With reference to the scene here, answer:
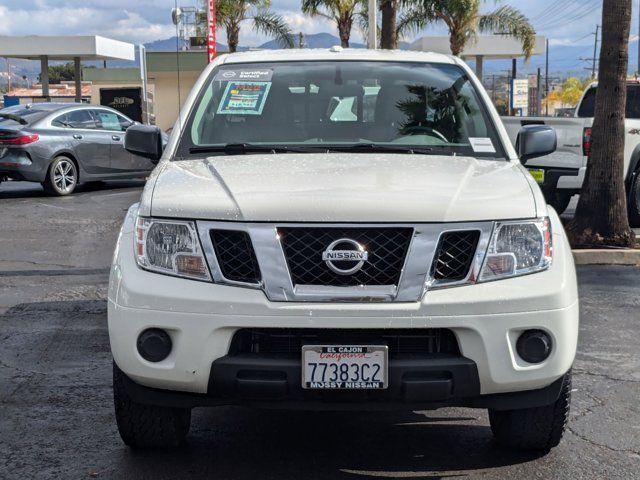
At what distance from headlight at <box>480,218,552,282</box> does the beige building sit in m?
45.8

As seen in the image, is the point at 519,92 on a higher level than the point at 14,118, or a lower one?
lower

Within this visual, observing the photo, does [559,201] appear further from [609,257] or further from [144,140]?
[144,140]

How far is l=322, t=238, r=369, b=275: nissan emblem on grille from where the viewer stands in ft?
12.9

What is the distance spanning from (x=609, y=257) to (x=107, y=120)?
10.2m

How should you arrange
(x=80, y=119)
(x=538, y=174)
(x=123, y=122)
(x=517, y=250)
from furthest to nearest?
(x=123, y=122) → (x=80, y=119) → (x=538, y=174) → (x=517, y=250)

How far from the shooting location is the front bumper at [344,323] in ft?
12.7

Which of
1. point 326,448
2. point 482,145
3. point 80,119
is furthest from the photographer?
point 80,119

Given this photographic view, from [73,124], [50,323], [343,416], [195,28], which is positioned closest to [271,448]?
[343,416]

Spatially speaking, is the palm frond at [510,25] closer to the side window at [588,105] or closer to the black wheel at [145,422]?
the side window at [588,105]

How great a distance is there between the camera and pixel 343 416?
5191mm

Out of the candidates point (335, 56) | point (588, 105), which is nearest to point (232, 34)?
point (588, 105)

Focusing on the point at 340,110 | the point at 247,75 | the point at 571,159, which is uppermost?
the point at 247,75

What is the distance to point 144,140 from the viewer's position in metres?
5.52

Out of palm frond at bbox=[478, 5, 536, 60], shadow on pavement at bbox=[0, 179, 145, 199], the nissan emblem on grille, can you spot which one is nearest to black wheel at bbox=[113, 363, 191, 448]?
the nissan emblem on grille
